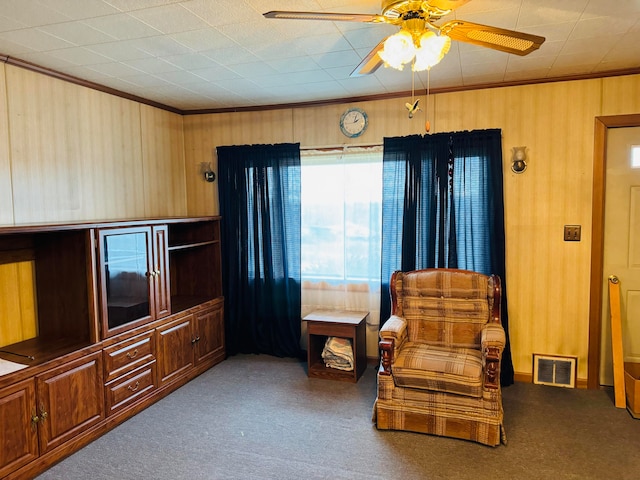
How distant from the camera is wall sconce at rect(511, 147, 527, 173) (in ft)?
11.9

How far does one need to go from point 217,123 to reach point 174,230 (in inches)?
44.7

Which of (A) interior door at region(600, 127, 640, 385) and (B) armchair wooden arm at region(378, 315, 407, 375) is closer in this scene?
(B) armchair wooden arm at region(378, 315, 407, 375)

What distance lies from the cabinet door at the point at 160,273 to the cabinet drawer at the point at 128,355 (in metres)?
0.22

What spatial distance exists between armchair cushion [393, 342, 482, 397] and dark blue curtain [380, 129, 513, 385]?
0.92 m

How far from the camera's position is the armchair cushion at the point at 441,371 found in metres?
2.79

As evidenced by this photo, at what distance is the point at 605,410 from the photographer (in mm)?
3230

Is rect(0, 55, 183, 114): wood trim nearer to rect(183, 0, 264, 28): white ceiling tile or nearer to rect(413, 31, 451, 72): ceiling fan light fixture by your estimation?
rect(183, 0, 264, 28): white ceiling tile

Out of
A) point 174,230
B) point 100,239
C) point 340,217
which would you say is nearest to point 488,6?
point 340,217

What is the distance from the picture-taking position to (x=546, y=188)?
11.9 ft

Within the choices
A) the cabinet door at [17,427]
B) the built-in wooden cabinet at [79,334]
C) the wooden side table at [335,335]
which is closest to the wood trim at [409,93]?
the built-in wooden cabinet at [79,334]

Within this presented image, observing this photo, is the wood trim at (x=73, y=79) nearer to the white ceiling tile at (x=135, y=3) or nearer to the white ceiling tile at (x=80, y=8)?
the white ceiling tile at (x=80, y=8)

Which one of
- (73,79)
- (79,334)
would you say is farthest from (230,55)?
(79,334)

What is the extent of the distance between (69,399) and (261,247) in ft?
6.80

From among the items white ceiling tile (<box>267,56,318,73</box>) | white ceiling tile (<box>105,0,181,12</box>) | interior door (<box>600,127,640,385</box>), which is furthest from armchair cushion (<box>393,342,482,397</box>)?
white ceiling tile (<box>105,0,181,12</box>)
